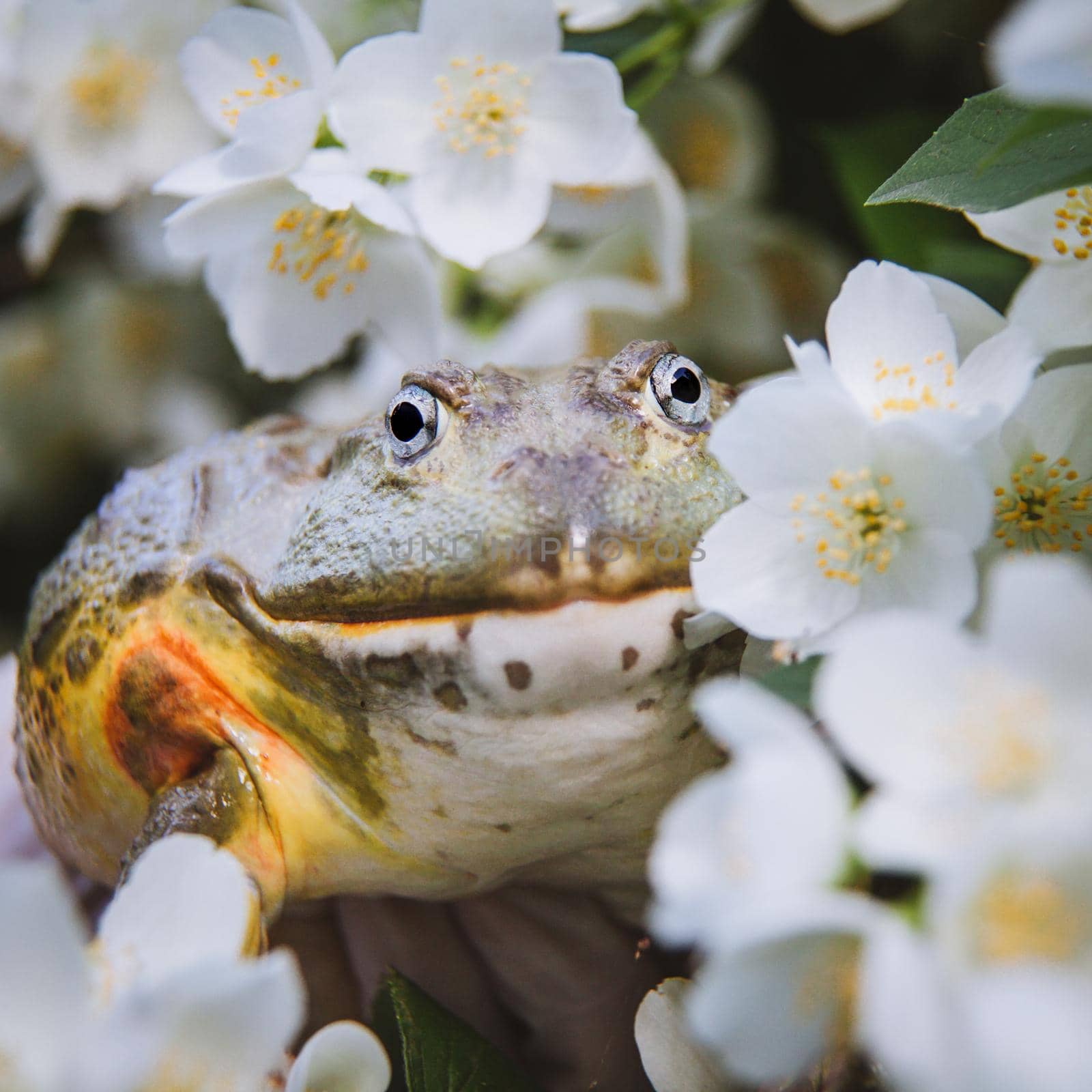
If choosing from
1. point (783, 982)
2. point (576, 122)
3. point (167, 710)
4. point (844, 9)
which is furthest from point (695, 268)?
point (783, 982)

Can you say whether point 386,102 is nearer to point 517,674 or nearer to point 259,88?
point 259,88

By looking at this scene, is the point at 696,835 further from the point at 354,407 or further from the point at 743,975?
the point at 354,407

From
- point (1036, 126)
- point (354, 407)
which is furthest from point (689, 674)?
point (354, 407)

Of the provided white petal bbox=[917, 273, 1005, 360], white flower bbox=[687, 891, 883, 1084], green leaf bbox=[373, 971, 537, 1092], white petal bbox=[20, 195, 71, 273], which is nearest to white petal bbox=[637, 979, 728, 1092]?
green leaf bbox=[373, 971, 537, 1092]

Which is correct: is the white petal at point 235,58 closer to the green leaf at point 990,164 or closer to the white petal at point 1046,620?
the green leaf at point 990,164

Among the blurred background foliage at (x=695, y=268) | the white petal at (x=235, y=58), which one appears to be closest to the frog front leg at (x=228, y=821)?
the white petal at (x=235, y=58)
